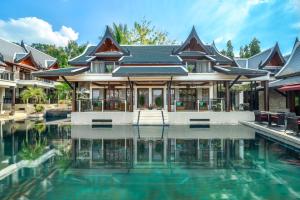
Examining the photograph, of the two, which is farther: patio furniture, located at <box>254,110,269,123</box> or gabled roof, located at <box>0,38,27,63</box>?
gabled roof, located at <box>0,38,27,63</box>

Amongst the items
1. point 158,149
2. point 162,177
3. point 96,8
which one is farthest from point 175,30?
point 162,177

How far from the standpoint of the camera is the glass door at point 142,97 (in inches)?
876

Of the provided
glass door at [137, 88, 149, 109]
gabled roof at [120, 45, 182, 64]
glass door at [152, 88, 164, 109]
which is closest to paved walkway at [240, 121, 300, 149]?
gabled roof at [120, 45, 182, 64]

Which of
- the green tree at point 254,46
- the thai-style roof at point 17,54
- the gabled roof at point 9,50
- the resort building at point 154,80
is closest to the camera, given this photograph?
the resort building at point 154,80

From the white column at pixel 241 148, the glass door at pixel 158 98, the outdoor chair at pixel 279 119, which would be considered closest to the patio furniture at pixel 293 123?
the outdoor chair at pixel 279 119

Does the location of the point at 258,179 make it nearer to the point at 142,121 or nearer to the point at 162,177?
the point at 162,177

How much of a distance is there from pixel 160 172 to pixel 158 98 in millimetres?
15714

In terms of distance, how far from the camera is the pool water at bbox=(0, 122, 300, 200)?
5.25 meters

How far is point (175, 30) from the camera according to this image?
38.8m

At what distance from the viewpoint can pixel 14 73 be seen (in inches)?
1173

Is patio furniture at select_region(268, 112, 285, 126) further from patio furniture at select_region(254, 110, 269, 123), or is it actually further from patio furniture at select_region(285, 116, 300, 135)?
patio furniture at select_region(285, 116, 300, 135)

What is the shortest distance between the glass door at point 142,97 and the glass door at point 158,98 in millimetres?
556

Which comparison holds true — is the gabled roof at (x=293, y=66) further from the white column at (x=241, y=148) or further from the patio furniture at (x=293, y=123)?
the white column at (x=241, y=148)

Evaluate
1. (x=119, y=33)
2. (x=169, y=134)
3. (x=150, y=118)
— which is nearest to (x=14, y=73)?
(x=119, y=33)
